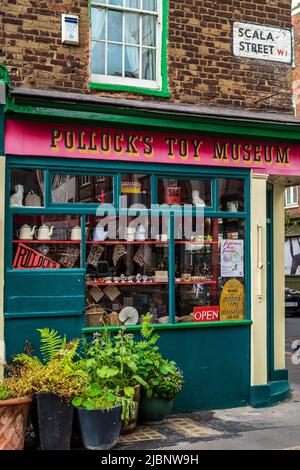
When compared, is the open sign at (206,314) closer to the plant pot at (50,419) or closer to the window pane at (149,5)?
the plant pot at (50,419)

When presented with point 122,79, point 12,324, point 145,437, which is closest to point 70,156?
point 122,79

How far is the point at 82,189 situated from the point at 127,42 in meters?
2.21

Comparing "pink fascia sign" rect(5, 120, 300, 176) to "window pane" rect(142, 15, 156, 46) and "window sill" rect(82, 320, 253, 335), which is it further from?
"window sill" rect(82, 320, 253, 335)

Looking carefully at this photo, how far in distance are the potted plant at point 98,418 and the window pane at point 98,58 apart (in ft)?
13.2

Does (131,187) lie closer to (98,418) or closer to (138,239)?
(138,239)

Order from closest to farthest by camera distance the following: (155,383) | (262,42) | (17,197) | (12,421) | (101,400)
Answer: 1. (12,421)
2. (101,400)
3. (155,383)
4. (17,197)
5. (262,42)

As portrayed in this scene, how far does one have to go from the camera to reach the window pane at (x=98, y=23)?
26.1 ft

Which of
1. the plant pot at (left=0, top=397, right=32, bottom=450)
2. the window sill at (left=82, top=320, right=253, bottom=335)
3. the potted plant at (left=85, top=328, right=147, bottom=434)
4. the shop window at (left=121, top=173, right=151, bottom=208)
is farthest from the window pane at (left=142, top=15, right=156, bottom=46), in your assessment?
the plant pot at (left=0, top=397, right=32, bottom=450)

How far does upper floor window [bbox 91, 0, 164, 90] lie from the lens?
800 cm

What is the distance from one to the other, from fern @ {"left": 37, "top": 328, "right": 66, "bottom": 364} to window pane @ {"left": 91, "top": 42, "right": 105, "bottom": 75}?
3.38 meters

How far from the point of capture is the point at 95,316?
7535mm

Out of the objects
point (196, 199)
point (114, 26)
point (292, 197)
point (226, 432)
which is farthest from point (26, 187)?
point (292, 197)

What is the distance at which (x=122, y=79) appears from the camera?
26.6 ft

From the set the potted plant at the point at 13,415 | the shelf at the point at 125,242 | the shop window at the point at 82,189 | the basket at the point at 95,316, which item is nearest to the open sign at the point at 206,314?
the shelf at the point at 125,242
